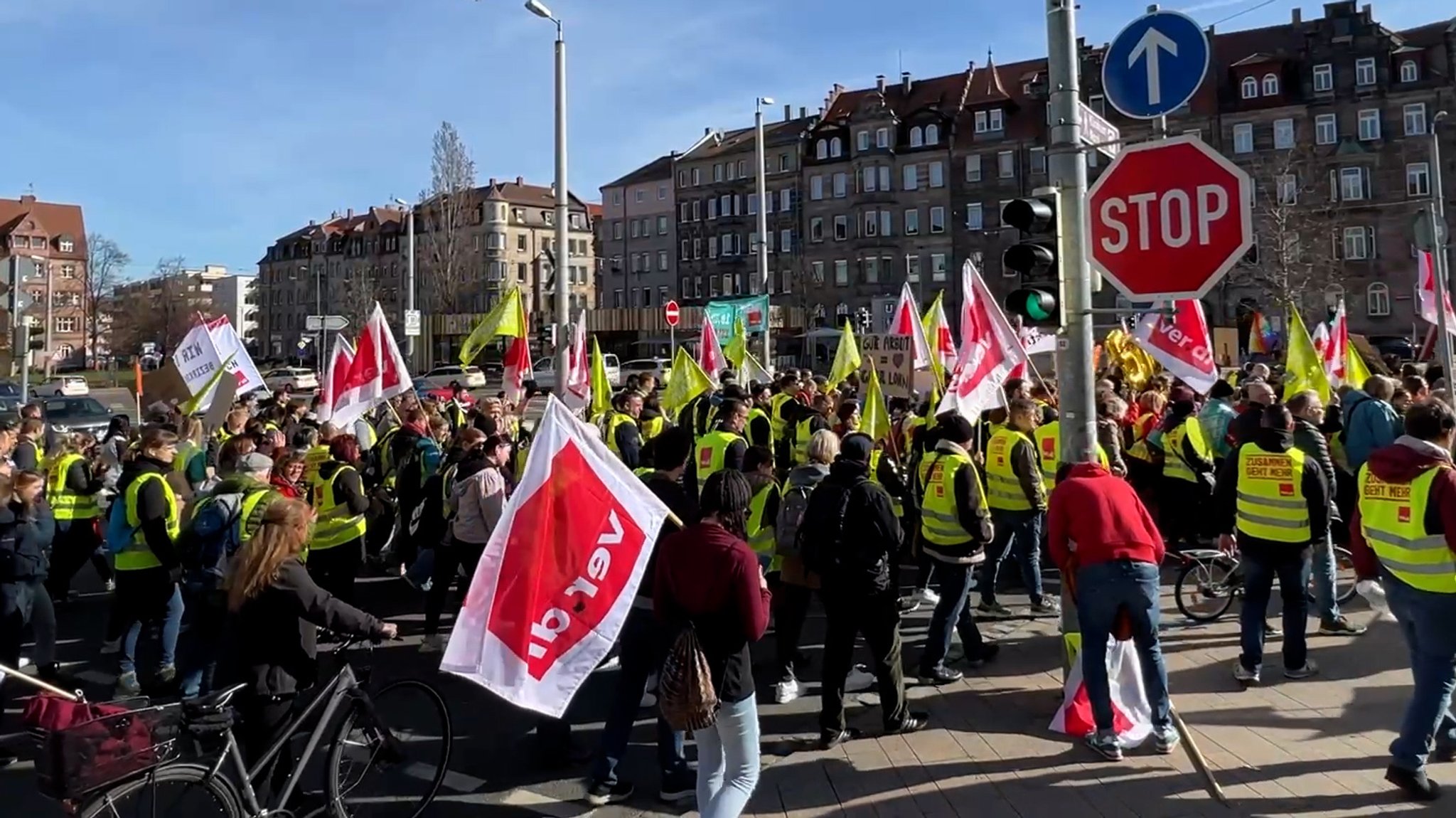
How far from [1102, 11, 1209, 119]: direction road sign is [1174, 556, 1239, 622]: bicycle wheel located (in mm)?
4048

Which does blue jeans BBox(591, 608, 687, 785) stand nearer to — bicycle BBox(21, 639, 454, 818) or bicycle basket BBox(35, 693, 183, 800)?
bicycle BBox(21, 639, 454, 818)

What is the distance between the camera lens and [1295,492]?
22.3ft

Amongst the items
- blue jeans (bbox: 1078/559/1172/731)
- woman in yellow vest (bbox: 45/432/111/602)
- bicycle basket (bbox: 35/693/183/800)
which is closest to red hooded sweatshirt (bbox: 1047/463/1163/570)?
blue jeans (bbox: 1078/559/1172/731)

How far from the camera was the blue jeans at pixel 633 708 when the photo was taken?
18.6ft

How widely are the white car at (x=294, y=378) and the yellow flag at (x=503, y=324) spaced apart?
3585cm

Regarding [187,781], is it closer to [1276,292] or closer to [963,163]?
[1276,292]

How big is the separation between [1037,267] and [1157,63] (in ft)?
4.87

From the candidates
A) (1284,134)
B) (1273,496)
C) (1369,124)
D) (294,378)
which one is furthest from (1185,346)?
(1369,124)

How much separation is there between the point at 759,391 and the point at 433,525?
688cm

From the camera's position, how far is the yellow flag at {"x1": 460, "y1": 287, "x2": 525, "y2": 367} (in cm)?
1418

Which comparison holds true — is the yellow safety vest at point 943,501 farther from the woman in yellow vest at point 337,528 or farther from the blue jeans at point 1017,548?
the woman in yellow vest at point 337,528

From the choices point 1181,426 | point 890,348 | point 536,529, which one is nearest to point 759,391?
point 890,348

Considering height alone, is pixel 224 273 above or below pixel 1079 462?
above

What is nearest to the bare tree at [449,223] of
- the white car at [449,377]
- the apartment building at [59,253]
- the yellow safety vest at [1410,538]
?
the white car at [449,377]
